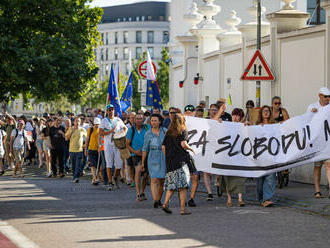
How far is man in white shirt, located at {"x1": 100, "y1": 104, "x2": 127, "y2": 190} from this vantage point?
20156 millimetres

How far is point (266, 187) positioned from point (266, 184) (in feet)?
0.30

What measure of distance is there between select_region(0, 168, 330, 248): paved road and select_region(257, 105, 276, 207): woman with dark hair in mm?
217

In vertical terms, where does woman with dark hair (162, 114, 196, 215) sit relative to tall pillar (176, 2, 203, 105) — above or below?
Answer: below

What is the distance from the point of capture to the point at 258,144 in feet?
52.9

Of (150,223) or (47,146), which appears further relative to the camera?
(47,146)

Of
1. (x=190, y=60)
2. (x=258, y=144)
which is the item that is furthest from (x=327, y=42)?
(x=190, y=60)

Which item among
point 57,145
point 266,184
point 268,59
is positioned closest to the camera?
point 266,184

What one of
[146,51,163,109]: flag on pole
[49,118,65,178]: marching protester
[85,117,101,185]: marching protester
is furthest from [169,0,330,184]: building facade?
[49,118,65,178]: marching protester

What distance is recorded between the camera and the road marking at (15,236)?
10.5 metres

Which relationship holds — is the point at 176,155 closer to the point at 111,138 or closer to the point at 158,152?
the point at 158,152

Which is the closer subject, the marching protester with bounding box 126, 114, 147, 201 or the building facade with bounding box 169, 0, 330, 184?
the marching protester with bounding box 126, 114, 147, 201

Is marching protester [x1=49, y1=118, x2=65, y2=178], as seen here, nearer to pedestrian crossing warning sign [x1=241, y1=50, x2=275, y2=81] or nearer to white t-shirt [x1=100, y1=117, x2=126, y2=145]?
white t-shirt [x1=100, y1=117, x2=126, y2=145]

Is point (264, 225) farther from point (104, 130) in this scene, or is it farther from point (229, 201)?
point (104, 130)

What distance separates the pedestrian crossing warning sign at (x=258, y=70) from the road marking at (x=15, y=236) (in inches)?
298
